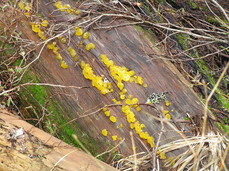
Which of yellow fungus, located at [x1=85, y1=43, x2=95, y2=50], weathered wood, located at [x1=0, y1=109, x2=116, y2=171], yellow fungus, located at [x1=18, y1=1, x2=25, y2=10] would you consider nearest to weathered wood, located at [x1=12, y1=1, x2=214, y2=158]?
yellow fungus, located at [x1=85, y1=43, x2=95, y2=50]

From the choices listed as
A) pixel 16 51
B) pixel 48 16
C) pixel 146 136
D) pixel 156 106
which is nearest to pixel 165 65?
pixel 156 106

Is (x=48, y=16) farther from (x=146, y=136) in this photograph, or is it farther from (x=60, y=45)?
(x=146, y=136)

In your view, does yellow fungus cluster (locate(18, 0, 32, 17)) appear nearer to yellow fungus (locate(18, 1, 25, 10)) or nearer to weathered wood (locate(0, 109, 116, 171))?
yellow fungus (locate(18, 1, 25, 10))

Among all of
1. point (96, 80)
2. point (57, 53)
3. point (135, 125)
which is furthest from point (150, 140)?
point (57, 53)

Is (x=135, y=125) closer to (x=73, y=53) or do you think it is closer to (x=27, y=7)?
(x=73, y=53)

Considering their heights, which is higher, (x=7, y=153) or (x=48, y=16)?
(x=48, y=16)

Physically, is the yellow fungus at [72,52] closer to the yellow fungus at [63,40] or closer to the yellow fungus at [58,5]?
the yellow fungus at [63,40]
